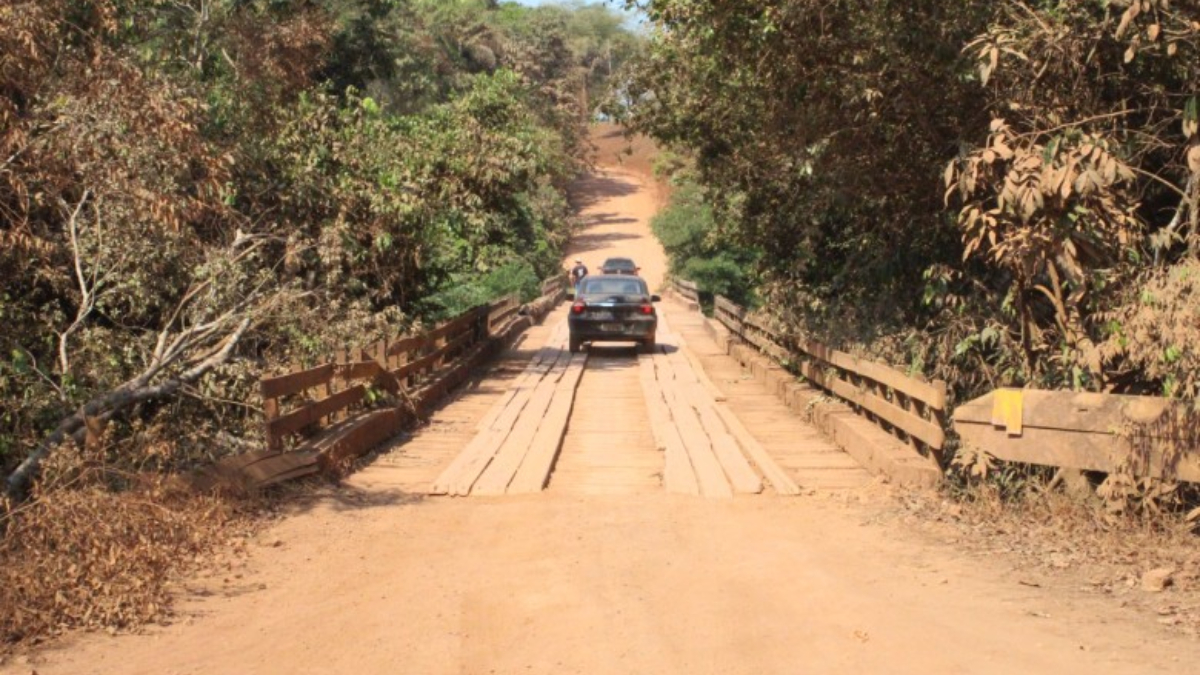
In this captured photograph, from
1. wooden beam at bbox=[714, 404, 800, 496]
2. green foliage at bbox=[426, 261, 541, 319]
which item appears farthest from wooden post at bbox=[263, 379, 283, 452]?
green foliage at bbox=[426, 261, 541, 319]

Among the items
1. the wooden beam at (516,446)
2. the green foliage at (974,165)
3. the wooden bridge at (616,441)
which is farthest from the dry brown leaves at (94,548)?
the green foliage at (974,165)

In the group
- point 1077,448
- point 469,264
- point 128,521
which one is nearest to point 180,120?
point 128,521

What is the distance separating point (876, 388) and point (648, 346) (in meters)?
14.1

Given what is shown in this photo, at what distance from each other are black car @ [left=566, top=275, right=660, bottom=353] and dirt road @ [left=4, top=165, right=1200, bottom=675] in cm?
1622

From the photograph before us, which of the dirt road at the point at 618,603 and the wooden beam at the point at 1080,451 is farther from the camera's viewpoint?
the wooden beam at the point at 1080,451

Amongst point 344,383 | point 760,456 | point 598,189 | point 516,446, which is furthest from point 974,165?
point 598,189

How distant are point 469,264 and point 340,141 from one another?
418cm

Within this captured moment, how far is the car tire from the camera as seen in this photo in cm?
2712

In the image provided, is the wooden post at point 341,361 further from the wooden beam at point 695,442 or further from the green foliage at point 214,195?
the wooden beam at point 695,442

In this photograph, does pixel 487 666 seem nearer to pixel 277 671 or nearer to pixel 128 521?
pixel 277 671

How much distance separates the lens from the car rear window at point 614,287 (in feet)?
88.4

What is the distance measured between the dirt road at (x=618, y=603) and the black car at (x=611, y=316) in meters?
16.2

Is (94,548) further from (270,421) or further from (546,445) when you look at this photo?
(546,445)

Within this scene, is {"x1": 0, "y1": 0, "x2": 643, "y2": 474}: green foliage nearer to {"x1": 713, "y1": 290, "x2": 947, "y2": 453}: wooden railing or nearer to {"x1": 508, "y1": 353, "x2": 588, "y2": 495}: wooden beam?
{"x1": 508, "y1": 353, "x2": 588, "y2": 495}: wooden beam
